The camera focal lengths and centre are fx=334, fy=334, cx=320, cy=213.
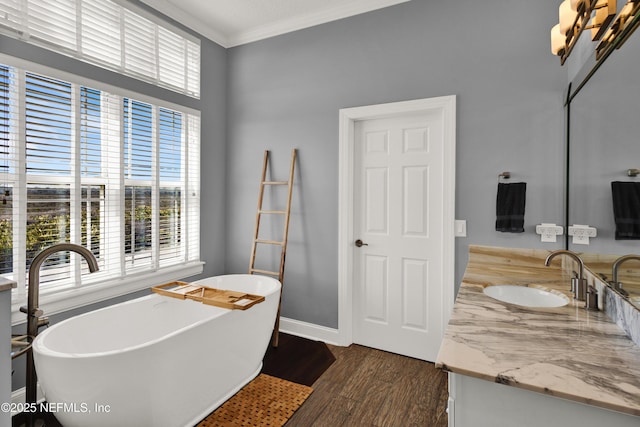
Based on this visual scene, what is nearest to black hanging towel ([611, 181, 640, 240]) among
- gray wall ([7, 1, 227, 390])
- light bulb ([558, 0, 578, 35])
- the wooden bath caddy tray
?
light bulb ([558, 0, 578, 35])

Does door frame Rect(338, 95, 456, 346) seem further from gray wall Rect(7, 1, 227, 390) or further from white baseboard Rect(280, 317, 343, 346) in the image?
gray wall Rect(7, 1, 227, 390)

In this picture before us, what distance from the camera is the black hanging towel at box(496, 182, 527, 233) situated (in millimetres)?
2271

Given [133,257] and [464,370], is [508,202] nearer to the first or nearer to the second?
[464,370]

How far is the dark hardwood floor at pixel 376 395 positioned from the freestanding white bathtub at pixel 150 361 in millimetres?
518

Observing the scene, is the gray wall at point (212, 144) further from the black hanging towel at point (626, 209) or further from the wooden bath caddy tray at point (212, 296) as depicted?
the black hanging towel at point (626, 209)

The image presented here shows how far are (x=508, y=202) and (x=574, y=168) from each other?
1.54 feet

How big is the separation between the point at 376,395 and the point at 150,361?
1.44 m

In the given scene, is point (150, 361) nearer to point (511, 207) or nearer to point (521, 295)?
point (521, 295)

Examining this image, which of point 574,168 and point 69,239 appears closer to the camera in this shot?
point 574,168

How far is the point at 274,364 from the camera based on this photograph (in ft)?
8.68

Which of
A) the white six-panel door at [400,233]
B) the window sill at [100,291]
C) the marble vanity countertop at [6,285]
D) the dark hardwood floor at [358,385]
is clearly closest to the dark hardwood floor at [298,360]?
the dark hardwood floor at [358,385]

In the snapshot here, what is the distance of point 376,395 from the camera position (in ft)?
7.35

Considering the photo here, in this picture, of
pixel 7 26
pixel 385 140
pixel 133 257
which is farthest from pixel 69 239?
pixel 385 140

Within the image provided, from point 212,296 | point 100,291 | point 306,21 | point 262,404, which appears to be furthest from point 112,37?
point 262,404
